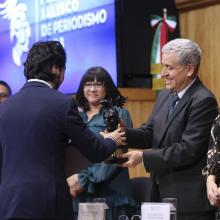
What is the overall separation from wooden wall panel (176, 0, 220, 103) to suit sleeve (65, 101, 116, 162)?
2.06 m

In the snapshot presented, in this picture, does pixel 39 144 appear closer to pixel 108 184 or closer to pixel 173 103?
pixel 173 103

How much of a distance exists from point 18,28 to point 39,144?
3152mm

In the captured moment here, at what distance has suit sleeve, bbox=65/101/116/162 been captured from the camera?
111 inches

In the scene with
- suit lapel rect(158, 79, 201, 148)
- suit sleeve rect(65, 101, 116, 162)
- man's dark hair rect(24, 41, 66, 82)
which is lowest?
suit sleeve rect(65, 101, 116, 162)

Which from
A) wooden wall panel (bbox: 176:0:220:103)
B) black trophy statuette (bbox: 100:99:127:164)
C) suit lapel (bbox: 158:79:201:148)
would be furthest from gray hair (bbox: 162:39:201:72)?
wooden wall panel (bbox: 176:0:220:103)

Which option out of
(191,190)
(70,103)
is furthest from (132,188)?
(70,103)

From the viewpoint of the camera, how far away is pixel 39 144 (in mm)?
2805

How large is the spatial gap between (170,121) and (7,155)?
0.82m

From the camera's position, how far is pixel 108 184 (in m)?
3.79

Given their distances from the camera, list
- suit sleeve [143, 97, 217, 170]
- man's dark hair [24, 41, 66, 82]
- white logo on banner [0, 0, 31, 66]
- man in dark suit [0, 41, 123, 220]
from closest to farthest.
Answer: man in dark suit [0, 41, 123, 220]
man's dark hair [24, 41, 66, 82]
suit sleeve [143, 97, 217, 170]
white logo on banner [0, 0, 31, 66]

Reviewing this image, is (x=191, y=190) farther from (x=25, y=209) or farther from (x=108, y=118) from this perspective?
(x=25, y=209)

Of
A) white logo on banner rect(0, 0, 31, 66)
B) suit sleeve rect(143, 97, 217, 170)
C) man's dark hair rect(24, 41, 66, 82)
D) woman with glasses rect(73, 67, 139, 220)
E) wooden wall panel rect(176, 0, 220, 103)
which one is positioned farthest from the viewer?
white logo on banner rect(0, 0, 31, 66)

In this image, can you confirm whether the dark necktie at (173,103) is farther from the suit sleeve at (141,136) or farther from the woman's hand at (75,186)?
the woman's hand at (75,186)

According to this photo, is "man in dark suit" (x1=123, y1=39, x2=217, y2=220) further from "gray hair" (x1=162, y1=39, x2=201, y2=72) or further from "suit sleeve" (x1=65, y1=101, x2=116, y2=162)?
"suit sleeve" (x1=65, y1=101, x2=116, y2=162)
